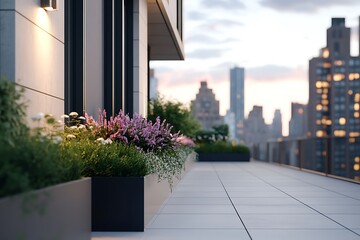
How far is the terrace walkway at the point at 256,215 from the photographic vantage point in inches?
289

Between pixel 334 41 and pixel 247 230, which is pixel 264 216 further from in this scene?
pixel 334 41

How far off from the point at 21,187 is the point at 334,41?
194 m

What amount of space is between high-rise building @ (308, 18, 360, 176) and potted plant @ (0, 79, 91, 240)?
169836 mm

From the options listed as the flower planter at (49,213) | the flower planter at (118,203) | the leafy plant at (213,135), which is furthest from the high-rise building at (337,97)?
the flower planter at (49,213)

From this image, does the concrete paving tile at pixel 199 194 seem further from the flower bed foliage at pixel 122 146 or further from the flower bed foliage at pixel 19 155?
the flower bed foliage at pixel 19 155

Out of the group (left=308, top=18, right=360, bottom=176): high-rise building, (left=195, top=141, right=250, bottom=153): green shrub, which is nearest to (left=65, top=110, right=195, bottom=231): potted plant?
(left=195, top=141, right=250, bottom=153): green shrub

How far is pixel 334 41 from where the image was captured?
623 feet

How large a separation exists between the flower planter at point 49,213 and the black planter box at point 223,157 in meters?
29.5

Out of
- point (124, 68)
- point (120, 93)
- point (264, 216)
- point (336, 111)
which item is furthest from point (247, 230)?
point (336, 111)

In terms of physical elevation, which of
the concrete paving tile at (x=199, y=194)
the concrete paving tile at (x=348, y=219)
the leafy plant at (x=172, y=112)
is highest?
the leafy plant at (x=172, y=112)

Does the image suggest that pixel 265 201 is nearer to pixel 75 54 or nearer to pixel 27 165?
pixel 75 54

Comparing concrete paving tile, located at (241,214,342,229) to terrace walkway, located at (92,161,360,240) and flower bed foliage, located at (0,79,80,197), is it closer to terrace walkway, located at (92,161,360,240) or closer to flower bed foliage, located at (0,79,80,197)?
terrace walkway, located at (92,161,360,240)

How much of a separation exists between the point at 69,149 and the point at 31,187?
7.30 ft

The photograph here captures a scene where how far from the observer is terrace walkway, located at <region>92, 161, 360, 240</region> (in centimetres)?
735
